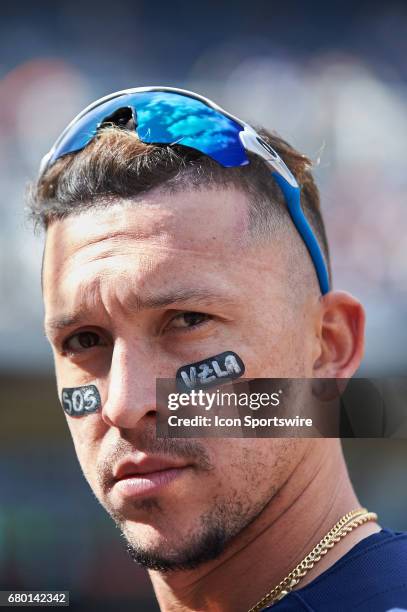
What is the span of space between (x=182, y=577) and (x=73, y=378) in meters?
0.56

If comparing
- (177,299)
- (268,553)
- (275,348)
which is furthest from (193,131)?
(268,553)

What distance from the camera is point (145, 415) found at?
172cm

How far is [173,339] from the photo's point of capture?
70.1 inches

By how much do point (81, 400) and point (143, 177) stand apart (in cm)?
58

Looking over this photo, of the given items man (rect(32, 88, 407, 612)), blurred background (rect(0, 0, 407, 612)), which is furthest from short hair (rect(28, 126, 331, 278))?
blurred background (rect(0, 0, 407, 612))

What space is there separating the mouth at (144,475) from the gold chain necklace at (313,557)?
34cm

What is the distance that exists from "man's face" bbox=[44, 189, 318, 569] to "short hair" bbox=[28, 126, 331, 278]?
0.03 metres

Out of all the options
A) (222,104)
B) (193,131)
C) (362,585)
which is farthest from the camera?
(222,104)

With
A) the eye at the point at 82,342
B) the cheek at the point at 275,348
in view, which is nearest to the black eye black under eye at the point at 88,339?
the eye at the point at 82,342

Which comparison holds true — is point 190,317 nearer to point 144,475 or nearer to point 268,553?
point 144,475

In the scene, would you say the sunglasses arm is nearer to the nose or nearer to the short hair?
the short hair

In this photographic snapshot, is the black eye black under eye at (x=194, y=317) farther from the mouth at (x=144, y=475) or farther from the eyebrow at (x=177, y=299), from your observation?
the mouth at (x=144, y=475)

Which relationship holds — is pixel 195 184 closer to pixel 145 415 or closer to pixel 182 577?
pixel 145 415

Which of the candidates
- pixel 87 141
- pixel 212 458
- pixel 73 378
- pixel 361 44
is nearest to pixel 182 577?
pixel 212 458
